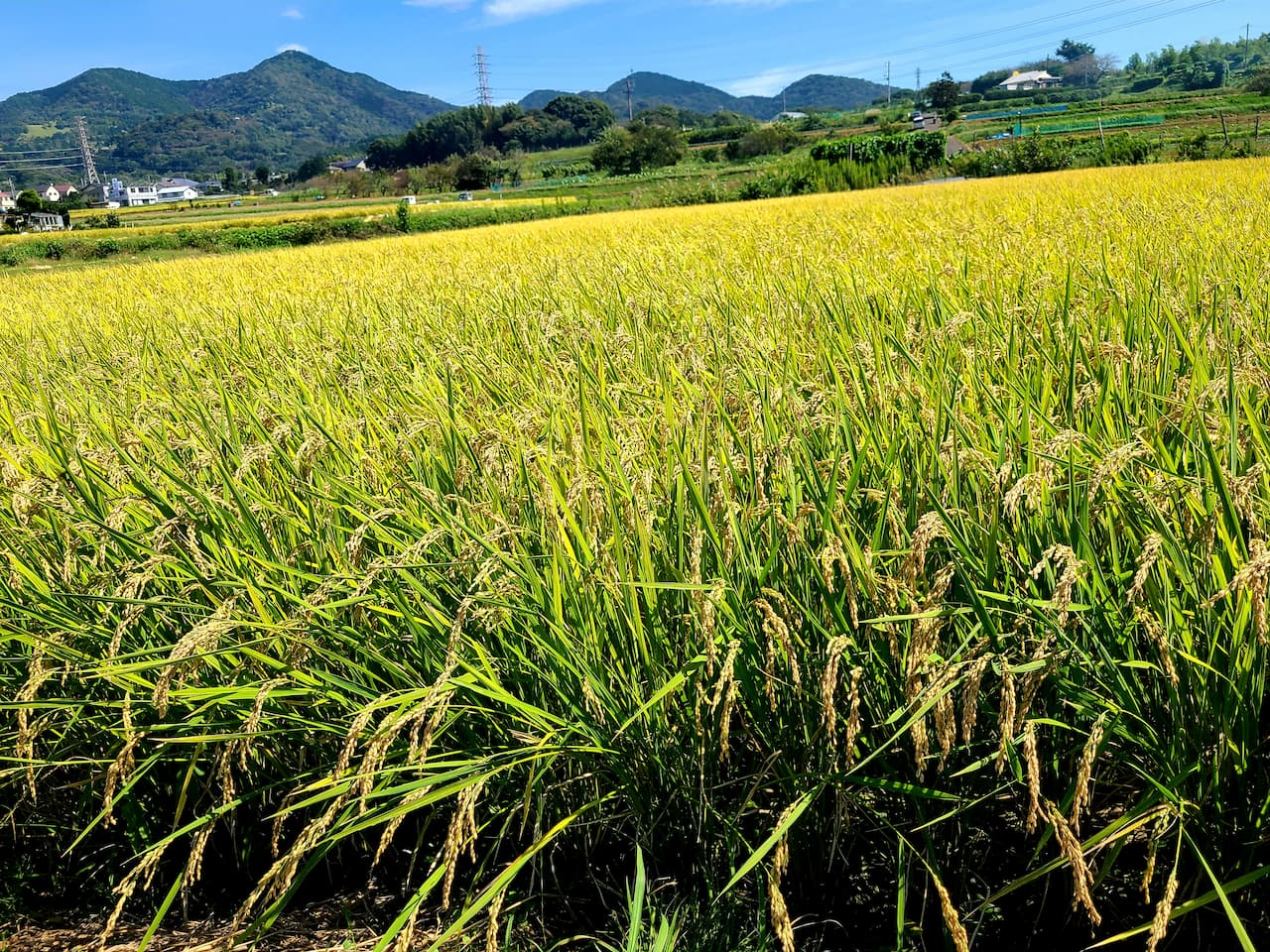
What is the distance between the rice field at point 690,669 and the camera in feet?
3.85

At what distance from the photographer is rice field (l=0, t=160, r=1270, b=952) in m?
1.17

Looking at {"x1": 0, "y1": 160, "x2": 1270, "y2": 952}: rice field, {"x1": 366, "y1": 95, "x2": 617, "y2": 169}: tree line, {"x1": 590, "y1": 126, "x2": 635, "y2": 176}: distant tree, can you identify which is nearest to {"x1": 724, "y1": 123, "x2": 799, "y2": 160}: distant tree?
{"x1": 590, "y1": 126, "x2": 635, "y2": 176}: distant tree

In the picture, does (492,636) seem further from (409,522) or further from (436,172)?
(436,172)

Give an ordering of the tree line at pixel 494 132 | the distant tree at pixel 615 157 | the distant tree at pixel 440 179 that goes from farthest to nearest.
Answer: the tree line at pixel 494 132
the distant tree at pixel 440 179
the distant tree at pixel 615 157

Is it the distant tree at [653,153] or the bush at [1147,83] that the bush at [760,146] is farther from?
the bush at [1147,83]

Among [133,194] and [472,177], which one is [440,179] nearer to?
[472,177]

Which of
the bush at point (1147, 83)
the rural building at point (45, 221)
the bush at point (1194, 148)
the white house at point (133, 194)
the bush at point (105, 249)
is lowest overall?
the bush at point (1194, 148)

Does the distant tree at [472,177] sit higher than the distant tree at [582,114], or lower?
lower

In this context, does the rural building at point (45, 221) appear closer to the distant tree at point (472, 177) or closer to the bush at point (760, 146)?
the distant tree at point (472, 177)

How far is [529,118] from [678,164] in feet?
300

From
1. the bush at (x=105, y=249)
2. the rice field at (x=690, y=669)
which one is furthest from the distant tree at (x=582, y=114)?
the rice field at (x=690, y=669)

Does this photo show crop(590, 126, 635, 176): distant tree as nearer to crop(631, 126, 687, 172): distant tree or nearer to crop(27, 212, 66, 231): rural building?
crop(631, 126, 687, 172): distant tree

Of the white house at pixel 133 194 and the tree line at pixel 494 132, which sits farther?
the white house at pixel 133 194

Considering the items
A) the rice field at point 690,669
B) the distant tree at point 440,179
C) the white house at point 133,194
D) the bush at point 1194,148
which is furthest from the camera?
the white house at point 133,194
